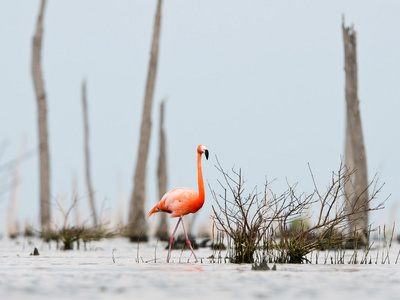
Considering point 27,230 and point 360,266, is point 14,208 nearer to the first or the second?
point 27,230

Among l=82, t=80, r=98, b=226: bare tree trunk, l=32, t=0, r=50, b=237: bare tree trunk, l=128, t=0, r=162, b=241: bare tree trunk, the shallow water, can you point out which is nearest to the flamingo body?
the shallow water

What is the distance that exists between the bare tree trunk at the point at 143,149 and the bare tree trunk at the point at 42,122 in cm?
258

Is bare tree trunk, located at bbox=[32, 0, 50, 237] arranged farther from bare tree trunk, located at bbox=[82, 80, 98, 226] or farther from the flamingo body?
the flamingo body

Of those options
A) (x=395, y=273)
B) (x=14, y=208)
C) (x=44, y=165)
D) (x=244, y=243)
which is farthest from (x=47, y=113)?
(x=395, y=273)

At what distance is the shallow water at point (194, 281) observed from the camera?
17.9ft

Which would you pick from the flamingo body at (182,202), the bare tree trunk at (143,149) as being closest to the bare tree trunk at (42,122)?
the bare tree trunk at (143,149)

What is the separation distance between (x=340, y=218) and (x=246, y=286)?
3.24 metres

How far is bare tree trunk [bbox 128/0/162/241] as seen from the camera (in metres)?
20.1

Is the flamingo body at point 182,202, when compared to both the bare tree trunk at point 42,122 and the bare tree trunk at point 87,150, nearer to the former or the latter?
the bare tree trunk at point 42,122

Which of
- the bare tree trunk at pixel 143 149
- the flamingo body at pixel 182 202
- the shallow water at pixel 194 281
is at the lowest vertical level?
the shallow water at pixel 194 281

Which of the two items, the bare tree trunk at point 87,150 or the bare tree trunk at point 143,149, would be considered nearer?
the bare tree trunk at point 143,149

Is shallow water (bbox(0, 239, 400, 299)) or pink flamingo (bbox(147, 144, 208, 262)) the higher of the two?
pink flamingo (bbox(147, 144, 208, 262))

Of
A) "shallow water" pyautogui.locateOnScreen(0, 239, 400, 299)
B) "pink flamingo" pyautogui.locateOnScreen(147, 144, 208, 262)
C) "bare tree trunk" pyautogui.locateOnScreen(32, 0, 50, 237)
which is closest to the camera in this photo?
"shallow water" pyautogui.locateOnScreen(0, 239, 400, 299)

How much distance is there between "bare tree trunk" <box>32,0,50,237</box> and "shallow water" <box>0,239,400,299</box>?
42.1 ft
